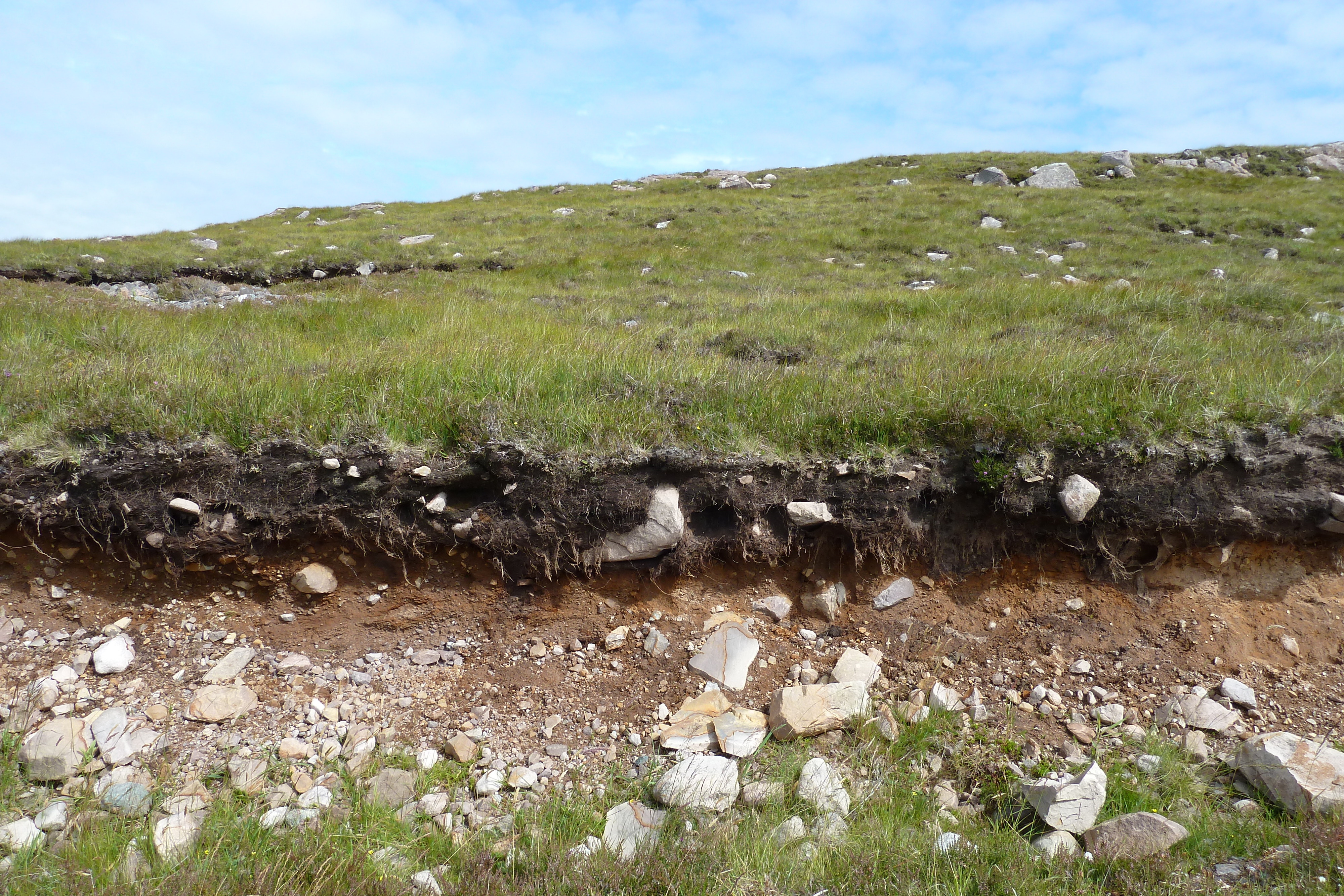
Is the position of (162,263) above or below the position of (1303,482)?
above

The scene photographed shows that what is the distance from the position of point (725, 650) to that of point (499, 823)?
1.64 metres

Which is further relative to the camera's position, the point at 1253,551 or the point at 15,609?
the point at 1253,551

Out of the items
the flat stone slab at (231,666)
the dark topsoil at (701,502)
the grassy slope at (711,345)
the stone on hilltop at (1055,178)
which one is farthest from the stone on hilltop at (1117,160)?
the flat stone slab at (231,666)

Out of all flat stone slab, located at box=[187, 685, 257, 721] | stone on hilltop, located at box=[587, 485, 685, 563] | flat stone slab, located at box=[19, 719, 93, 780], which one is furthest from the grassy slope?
flat stone slab, located at box=[19, 719, 93, 780]

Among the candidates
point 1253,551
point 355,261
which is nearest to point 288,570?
point 1253,551

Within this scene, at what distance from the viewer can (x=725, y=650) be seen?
4250 millimetres

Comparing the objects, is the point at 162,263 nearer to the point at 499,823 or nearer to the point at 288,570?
the point at 288,570

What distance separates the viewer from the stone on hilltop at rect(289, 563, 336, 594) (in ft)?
14.2

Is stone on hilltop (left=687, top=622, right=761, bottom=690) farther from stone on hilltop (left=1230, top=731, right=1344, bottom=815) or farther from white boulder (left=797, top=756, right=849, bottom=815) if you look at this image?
stone on hilltop (left=1230, top=731, right=1344, bottom=815)

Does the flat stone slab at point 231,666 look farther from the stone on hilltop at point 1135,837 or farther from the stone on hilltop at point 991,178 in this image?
the stone on hilltop at point 991,178

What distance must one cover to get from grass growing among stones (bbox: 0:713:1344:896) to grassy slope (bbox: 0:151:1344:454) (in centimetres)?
209

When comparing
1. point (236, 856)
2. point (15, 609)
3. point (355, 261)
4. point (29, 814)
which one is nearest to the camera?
point (236, 856)

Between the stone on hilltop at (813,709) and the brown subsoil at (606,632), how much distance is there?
0.71 ft

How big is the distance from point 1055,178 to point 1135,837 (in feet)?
94.3
